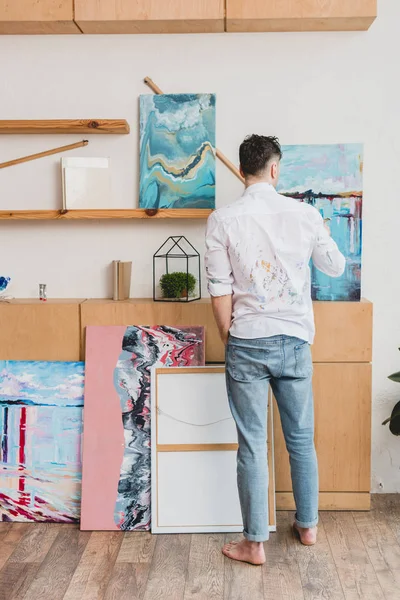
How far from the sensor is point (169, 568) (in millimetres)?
2715

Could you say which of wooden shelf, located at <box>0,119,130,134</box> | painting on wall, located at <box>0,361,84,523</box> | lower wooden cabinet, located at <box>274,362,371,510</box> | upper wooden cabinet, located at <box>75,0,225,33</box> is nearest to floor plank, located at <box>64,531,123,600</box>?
painting on wall, located at <box>0,361,84,523</box>

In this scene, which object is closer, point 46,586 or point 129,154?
point 46,586

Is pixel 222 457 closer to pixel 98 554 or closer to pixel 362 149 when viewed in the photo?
pixel 98 554

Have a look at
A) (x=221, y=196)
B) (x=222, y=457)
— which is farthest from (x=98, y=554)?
(x=221, y=196)

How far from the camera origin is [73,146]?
3.45m

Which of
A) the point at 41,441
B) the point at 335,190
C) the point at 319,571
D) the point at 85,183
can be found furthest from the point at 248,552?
the point at 85,183

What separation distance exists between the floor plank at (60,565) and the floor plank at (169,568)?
0.98 ft

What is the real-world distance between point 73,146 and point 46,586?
6.38 ft

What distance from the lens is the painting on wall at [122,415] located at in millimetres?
3129

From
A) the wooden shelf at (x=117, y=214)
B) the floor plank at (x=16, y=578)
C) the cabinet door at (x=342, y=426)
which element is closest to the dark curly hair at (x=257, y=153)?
the wooden shelf at (x=117, y=214)

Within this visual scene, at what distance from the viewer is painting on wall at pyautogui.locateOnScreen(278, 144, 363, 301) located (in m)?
3.29

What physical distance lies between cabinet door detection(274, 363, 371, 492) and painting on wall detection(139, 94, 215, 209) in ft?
3.21

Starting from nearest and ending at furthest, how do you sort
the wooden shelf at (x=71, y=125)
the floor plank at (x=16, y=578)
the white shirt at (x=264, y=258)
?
the floor plank at (x=16, y=578)
the white shirt at (x=264, y=258)
the wooden shelf at (x=71, y=125)

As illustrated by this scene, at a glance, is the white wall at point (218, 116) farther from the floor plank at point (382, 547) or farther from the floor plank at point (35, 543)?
the floor plank at point (35, 543)
